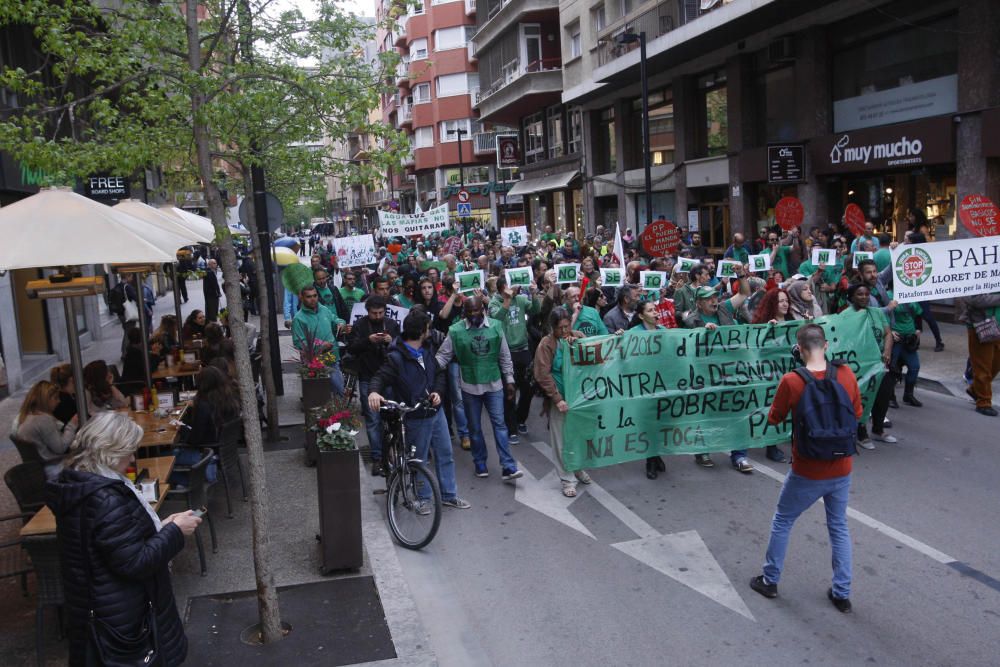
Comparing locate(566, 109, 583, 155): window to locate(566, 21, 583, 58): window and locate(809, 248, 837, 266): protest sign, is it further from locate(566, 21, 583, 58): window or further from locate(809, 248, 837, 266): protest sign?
locate(809, 248, 837, 266): protest sign

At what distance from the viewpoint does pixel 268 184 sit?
1731cm

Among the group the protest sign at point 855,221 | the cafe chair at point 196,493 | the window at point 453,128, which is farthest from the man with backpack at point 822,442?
the window at point 453,128

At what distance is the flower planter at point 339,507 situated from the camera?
637 centimetres

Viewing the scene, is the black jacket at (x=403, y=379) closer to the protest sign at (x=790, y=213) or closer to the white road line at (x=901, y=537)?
the white road line at (x=901, y=537)

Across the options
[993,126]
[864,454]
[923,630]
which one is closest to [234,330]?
[923,630]

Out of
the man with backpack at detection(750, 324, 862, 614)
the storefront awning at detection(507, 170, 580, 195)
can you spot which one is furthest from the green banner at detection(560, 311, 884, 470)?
the storefront awning at detection(507, 170, 580, 195)

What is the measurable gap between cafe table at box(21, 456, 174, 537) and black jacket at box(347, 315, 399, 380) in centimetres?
274

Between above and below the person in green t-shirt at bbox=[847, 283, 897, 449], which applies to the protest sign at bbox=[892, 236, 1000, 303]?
above

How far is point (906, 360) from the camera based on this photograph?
10.4 metres

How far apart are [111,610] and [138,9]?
4635 mm

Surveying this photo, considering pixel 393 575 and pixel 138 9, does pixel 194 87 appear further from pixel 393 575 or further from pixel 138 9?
pixel 393 575

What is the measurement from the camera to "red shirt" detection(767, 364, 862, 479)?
18.0 feet

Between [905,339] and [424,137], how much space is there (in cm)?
5479

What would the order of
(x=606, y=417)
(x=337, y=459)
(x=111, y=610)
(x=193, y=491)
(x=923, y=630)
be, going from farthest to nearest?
(x=606, y=417) → (x=193, y=491) → (x=337, y=459) → (x=923, y=630) → (x=111, y=610)
